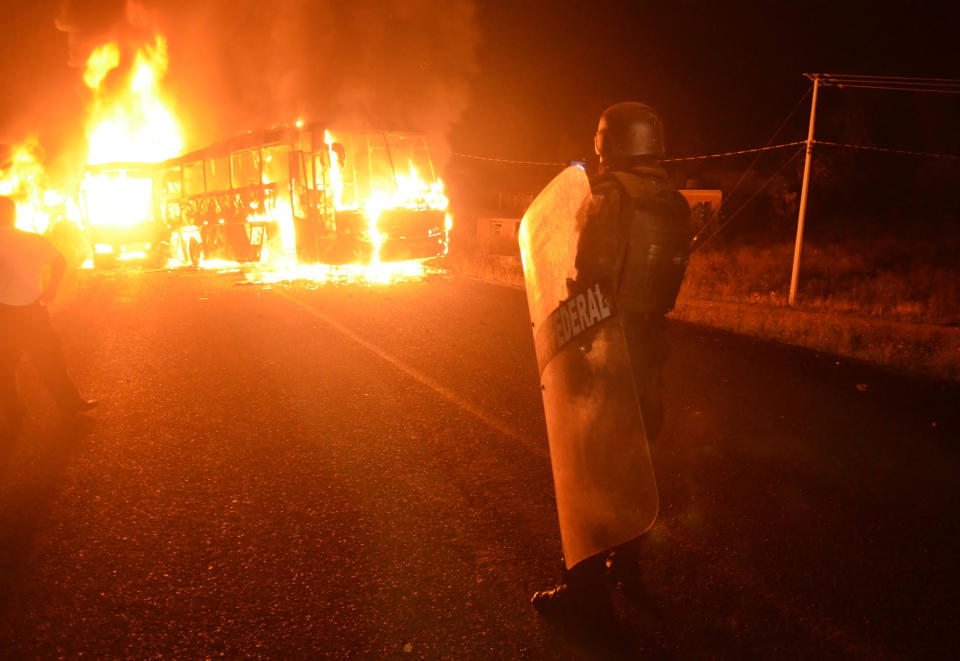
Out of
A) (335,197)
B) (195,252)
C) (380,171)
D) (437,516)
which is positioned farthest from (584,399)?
(195,252)

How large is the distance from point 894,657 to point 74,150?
5357 cm

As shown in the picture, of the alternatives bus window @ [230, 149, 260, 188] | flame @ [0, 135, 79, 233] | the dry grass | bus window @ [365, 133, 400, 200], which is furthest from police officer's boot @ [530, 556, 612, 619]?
flame @ [0, 135, 79, 233]

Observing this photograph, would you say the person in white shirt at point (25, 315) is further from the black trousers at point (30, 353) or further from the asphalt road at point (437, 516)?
the asphalt road at point (437, 516)

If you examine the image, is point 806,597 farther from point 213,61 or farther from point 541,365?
point 213,61

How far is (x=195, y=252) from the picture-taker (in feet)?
68.0

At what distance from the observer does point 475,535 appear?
3.40 meters

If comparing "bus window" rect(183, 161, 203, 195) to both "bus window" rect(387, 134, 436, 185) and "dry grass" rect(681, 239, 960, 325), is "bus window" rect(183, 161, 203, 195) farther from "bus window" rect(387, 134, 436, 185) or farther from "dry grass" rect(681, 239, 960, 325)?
"dry grass" rect(681, 239, 960, 325)

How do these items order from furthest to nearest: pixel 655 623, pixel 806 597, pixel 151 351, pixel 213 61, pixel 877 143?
pixel 213 61, pixel 877 143, pixel 151 351, pixel 806 597, pixel 655 623

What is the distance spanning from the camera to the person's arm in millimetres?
5340

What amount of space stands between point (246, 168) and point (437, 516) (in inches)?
639

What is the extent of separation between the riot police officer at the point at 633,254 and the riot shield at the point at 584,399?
95 millimetres

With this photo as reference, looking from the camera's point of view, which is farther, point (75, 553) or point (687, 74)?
Result: point (687, 74)

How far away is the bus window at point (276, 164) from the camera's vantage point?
52.6 ft

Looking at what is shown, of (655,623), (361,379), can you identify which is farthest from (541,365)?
(361,379)
